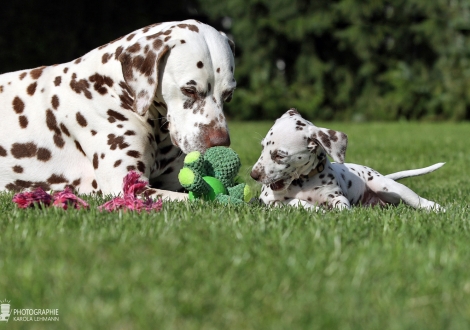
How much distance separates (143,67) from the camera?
505 centimetres

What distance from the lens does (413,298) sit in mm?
2578

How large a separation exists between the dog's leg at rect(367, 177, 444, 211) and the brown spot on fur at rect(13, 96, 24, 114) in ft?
10.0

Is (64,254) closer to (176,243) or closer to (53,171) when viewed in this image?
(176,243)

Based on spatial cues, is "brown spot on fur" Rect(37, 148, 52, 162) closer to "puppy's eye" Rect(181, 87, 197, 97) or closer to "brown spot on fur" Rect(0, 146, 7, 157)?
"brown spot on fur" Rect(0, 146, 7, 157)

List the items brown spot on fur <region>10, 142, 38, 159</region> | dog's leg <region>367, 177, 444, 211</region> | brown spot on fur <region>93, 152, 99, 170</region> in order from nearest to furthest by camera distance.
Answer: brown spot on fur <region>93, 152, 99, 170</region>, brown spot on fur <region>10, 142, 38, 159</region>, dog's leg <region>367, 177, 444, 211</region>

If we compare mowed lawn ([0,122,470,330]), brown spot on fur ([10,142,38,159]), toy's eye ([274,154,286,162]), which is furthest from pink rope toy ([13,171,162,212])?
brown spot on fur ([10,142,38,159])

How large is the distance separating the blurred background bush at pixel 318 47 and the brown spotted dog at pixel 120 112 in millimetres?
18608

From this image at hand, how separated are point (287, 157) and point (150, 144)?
110 cm

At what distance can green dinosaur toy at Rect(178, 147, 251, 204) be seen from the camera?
4758 millimetres

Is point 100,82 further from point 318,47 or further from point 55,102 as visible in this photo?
point 318,47

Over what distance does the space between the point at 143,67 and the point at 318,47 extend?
2176 centimetres

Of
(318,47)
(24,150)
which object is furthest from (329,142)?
(318,47)

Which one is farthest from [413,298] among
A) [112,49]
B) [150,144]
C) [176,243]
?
[112,49]

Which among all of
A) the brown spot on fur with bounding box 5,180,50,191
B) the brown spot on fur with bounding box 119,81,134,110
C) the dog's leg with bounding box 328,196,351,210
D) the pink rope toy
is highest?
the brown spot on fur with bounding box 119,81,134,110
